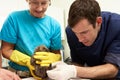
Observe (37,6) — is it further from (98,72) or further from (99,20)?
(98,72)

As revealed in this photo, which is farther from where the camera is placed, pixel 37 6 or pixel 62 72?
pixel 37 6

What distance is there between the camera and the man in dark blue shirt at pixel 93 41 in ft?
3.55

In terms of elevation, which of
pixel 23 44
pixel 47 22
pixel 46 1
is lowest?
pixel 23 44

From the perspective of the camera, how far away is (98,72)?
3.62ft

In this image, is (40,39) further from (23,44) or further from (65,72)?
(65,72)

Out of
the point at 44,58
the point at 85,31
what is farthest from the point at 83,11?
the point at 44,58

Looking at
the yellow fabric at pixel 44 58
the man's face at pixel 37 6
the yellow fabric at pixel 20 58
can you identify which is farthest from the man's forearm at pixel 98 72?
the man's face at pixel 37 6

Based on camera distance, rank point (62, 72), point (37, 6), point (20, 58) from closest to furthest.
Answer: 1. point (62, 72)
2. point (20, 58)
3. point (37, 6)

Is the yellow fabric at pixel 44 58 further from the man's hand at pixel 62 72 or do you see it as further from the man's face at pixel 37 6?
the man's face at pixel 37 6

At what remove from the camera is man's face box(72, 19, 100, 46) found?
1091mm

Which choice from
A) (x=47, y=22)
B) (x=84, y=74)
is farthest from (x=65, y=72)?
(x=47, y=22)

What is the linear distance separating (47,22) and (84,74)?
16.6 inches

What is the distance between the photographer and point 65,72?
1.04 m

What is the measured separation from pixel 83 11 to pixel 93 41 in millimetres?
202
